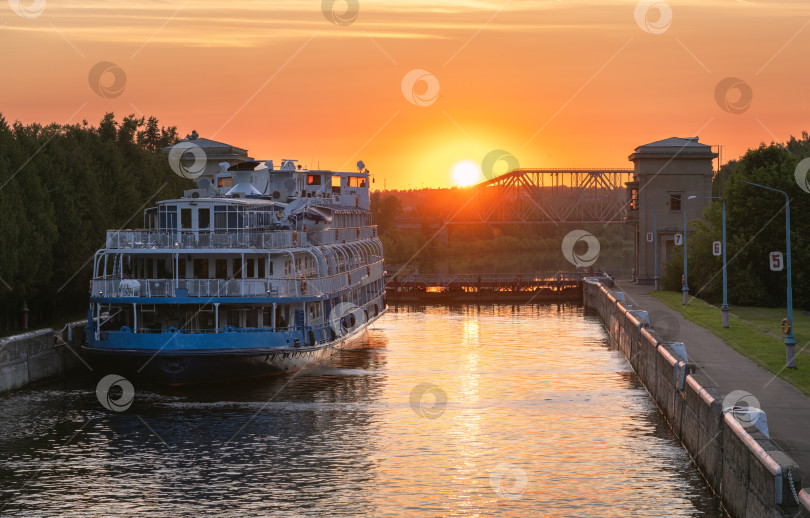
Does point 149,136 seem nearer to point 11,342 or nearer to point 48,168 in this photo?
point 48,168

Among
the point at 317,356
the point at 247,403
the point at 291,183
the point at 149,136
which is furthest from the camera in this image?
the point at 149,136

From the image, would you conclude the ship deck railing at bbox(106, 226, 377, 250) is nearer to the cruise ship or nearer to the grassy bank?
the cruise ship

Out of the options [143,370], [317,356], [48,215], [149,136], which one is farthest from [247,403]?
[149,136]

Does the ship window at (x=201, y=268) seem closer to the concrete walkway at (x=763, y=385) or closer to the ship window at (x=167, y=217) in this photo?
the ship window at (x=167, y=217)

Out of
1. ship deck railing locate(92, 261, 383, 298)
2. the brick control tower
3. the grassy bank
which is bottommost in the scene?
the grassy bank

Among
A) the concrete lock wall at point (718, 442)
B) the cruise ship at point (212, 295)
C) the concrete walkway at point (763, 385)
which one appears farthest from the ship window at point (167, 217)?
the concrete walkway at point (763, 385)

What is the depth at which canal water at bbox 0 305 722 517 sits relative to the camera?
106 feet

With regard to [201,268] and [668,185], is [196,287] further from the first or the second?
[668,185]

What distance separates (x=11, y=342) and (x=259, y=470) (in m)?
17.9

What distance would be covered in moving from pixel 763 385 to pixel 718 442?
396 inches

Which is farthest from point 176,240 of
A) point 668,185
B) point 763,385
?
point 668,185

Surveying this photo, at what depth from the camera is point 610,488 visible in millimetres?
33594

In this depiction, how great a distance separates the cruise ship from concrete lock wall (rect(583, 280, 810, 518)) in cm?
1637

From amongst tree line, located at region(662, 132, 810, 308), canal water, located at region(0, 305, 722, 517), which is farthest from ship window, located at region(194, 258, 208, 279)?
tree line, located at region(662, 132, 810, 308)
